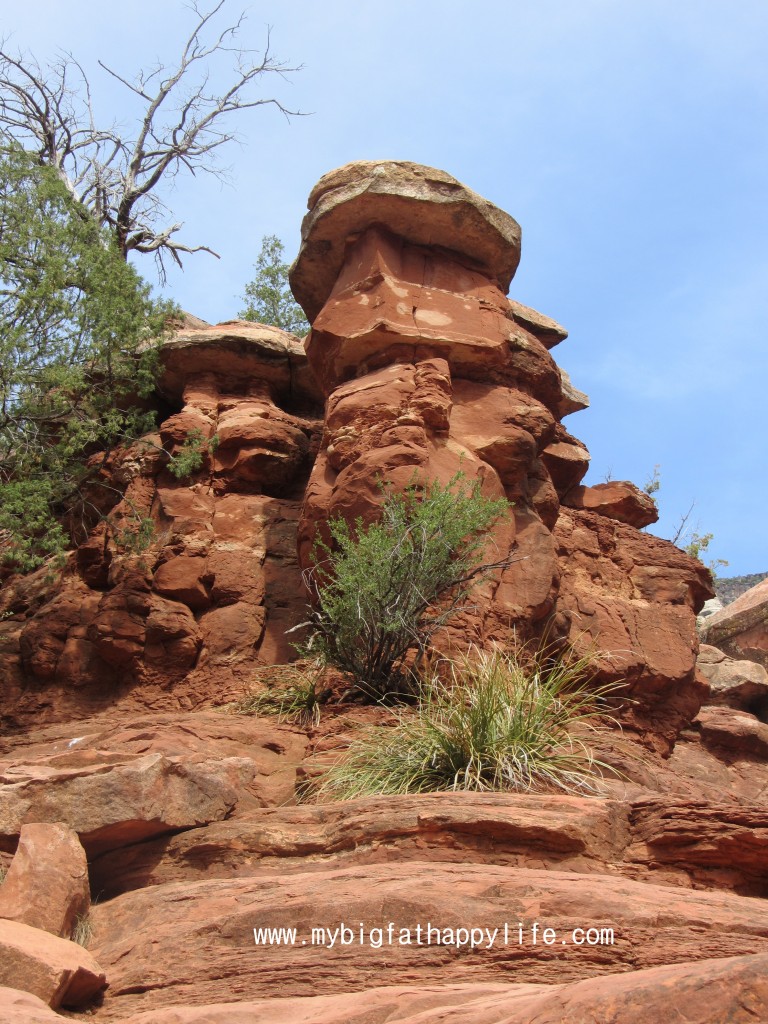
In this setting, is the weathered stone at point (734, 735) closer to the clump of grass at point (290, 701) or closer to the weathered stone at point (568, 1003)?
the clump of grass at point (290, 701)

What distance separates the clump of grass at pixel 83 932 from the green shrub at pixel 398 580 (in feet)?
10.6

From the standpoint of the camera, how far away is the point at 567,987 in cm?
320

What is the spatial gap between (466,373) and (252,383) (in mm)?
2657

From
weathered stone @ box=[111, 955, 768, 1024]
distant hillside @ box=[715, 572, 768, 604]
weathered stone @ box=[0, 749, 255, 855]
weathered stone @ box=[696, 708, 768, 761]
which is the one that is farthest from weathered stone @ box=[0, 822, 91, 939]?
distant hillside @ box=[715, 572, 768, 604]

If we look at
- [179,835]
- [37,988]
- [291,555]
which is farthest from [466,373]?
[37,988]

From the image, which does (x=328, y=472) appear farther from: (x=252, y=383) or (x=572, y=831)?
(x=572, y=831)

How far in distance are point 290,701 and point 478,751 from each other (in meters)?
2.39

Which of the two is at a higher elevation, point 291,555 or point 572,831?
point 291,555

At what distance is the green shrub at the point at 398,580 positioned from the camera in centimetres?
838

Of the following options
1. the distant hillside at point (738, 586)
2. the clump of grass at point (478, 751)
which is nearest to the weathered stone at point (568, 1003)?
the clump of grass at point (478, 751)

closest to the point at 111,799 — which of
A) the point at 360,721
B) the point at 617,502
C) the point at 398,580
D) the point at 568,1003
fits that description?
the point at 360,721

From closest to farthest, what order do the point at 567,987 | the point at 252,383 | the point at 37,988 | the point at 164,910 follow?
1. the point at 567,987
2. the point at 37,988
3. the point at 164,910
4. the point at 252,383

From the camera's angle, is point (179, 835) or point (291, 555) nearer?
point (179, 835)

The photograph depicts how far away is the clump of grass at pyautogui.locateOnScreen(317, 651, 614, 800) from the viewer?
6.59m
